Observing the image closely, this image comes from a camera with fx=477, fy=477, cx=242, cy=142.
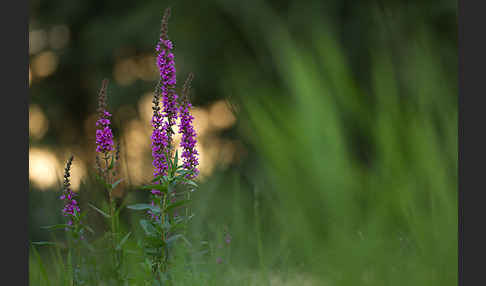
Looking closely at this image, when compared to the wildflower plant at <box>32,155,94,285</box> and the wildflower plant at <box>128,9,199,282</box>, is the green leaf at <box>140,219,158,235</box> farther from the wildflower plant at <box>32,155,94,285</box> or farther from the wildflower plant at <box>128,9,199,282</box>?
the wildflower plant at <box>32,155,94,285</box>

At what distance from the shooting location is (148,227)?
81.9 inches

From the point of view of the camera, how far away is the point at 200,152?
89.2 inches

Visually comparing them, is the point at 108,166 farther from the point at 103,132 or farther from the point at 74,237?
the point at 74,237

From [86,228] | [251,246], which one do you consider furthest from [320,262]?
[86,228]

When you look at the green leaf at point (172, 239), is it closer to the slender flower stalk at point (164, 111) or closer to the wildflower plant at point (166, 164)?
the wildflower plant at point (166, 164)

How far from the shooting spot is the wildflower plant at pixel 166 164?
203 cm

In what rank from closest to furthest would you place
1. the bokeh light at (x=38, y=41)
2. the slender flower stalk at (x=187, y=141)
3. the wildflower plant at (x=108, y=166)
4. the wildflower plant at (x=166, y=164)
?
the wildflower plant at (x=108, y=166)
the wildflower plant at (x=166, y=164)
the slender flower stalk at (x=187, y=141)
the bokeh light at (x=38, y=41)

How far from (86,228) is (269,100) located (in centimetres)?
142

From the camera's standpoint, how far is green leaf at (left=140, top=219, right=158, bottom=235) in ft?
6.76

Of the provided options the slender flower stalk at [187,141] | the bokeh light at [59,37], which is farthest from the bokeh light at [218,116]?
the bokeh light at [59,37]

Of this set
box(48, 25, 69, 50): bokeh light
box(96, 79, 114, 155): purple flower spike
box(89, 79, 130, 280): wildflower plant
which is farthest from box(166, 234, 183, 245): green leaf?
box(48, 25, 69, 50): bokeh light

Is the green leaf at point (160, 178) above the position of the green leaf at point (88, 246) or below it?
above

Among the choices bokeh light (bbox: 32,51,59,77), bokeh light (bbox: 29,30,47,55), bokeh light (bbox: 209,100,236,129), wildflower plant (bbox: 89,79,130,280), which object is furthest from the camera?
bokeh light (bbox: 32,51,59,77)

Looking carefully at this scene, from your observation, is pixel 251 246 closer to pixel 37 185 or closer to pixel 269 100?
pixel 269 100
